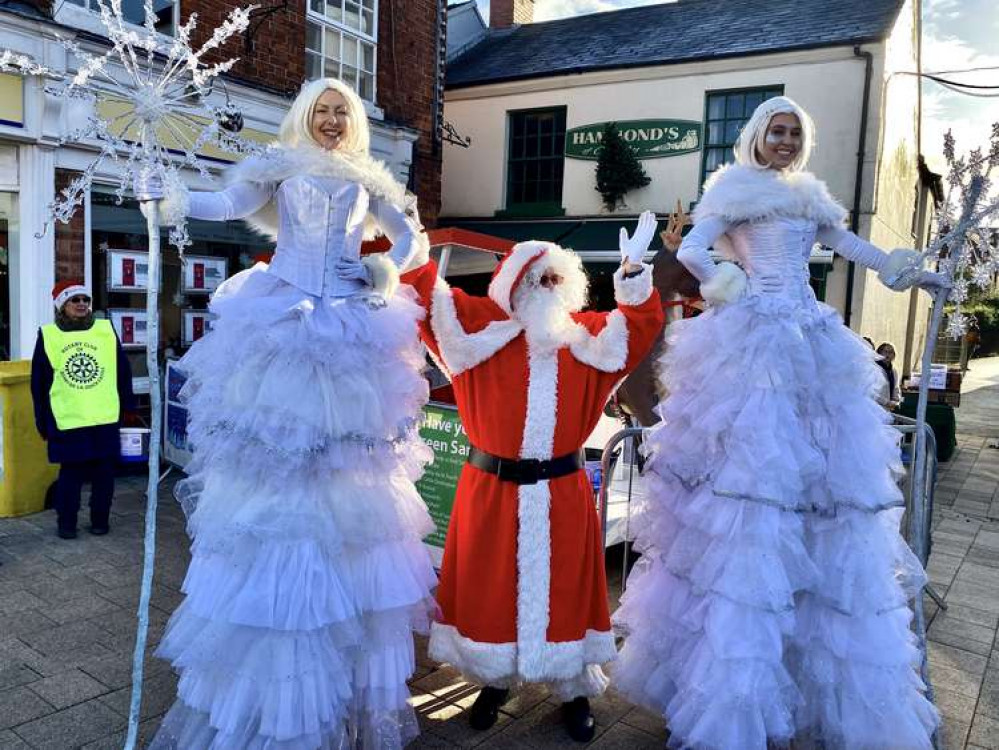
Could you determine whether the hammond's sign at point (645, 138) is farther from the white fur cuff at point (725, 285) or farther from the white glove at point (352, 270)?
the white glove at point (352, 270)

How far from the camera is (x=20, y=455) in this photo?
5.79m

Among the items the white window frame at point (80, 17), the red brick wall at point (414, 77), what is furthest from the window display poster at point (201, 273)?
the red brick wall at point (414, 77)

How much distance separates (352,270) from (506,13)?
17.8m

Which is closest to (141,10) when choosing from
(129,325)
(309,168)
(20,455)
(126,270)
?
(126,270)

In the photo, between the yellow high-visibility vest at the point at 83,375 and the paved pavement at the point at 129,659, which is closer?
the paved pavement at the point at 129,659

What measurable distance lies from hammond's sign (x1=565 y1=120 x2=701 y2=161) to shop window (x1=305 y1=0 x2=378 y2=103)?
17.9 ft

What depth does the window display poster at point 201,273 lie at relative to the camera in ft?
26.8

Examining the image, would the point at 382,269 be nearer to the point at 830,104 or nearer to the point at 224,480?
the point at 224,480

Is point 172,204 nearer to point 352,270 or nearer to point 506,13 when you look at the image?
point 352,270

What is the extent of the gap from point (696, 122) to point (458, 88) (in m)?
5.03

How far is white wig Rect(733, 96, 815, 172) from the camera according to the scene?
2980 millimetres

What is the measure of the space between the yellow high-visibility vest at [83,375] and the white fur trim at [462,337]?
3567 mm

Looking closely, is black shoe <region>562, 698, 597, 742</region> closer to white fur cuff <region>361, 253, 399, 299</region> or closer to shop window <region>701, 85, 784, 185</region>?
Answer: white fur cuff <region>361, 253, 399, 299</region>

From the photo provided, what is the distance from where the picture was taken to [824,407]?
9.12ft
